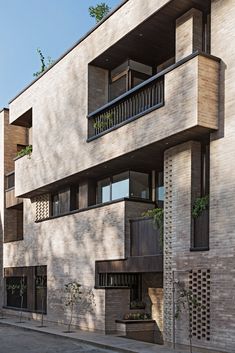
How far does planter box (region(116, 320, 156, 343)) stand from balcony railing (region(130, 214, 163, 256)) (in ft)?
7.51

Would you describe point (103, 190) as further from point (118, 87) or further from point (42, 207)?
point (42, 207)

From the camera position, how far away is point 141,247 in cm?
1678

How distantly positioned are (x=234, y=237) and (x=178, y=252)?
226cm

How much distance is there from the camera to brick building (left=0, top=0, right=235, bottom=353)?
13.4m

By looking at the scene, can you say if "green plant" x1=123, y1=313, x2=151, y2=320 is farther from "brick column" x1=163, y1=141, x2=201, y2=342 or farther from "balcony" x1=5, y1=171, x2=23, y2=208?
"balcony" x1=5, y1=171, x2=23, y2=208

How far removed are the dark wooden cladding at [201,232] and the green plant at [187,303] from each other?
3.92 feet

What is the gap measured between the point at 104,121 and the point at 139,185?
2634 mm

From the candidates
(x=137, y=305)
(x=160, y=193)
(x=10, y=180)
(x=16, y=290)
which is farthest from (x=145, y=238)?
(x=10, y=180)

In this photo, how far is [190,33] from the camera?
14.6 meters

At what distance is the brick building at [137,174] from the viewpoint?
44.1 feet

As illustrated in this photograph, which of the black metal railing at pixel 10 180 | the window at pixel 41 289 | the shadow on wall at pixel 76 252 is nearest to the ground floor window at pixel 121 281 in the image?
the shadow on wall at pixel 76 252

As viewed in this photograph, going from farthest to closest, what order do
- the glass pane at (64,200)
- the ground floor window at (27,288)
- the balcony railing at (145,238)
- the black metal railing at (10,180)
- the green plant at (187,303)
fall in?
the black metal railing at (10,180) → the ground floor window at (27,288) → the glass pane at (64,200) → the balcony railing at (145,238) → the green plant at (187,303)

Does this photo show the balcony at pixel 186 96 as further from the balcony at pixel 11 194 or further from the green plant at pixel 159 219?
the balcony at pixel 11 194

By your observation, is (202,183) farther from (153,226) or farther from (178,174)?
(153,226)
